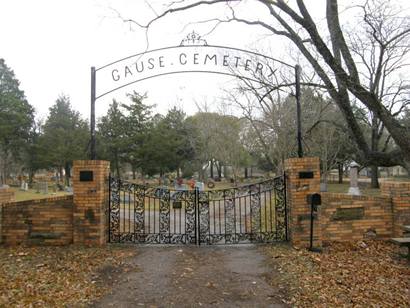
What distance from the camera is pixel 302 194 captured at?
260 inches

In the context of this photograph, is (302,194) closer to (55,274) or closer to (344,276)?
(344,276)

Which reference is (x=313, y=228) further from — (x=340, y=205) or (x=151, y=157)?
(x=151, y=157)

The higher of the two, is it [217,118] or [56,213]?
[217,118]

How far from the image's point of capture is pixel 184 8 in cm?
743

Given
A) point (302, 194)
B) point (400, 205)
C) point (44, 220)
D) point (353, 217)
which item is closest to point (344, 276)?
point (302, 194)

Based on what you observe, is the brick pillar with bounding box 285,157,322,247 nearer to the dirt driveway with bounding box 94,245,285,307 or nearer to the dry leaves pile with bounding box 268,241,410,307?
the dry leaves pile with bounding box 268,241,410,307

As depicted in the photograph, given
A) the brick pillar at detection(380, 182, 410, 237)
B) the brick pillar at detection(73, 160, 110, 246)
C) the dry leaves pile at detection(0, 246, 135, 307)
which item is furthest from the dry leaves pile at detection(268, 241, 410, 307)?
the brick pillar at detection(73, 160, 110, 246)

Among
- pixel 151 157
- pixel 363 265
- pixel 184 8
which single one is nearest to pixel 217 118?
pixel 151 157

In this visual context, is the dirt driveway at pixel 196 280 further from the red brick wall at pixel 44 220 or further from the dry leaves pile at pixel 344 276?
the red brick wall at pixel 44 220

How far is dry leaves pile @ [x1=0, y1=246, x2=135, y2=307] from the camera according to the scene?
418 centimetres

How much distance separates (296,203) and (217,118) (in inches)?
915

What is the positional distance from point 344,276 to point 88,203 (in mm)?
4713

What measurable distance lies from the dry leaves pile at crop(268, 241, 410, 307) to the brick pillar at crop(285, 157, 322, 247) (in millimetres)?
303

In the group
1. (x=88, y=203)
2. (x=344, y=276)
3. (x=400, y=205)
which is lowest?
(x=344, y=276)
